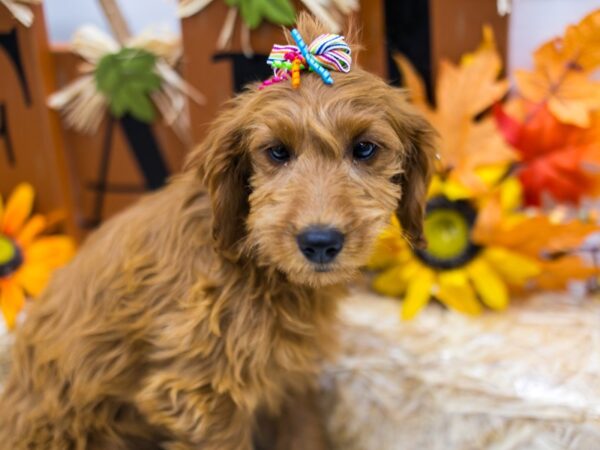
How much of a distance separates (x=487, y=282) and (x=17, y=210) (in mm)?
1976

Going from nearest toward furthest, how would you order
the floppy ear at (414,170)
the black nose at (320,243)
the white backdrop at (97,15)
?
1. the black nose at (320,243)
2. the floppy ear at (414,170)
3. the white backdrop at (97,15)

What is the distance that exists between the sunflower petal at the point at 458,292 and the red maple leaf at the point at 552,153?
Result: 531mm

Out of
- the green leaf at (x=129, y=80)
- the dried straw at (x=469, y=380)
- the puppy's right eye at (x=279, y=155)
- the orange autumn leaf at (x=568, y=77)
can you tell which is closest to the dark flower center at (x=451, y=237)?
the dried straw at (x=469, y=380)

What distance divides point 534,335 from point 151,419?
145 cm

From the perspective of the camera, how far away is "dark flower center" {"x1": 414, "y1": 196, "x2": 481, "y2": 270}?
263 cm

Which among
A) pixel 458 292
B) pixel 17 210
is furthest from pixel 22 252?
pixel 458 292

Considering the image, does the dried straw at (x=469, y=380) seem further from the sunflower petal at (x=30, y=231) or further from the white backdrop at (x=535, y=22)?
the sunflower petal at (x=30, y=231)

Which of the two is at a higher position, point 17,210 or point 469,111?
point 469,111

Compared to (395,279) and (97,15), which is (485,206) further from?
(97,15)

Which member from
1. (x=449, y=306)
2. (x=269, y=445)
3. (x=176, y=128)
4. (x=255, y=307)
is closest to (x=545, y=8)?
(x=449, y=306)

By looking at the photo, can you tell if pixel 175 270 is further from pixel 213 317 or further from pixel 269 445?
pixel 269 445

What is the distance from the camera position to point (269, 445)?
2.51 metres

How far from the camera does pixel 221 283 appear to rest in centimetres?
189

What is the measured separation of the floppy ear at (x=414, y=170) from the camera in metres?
1.83
